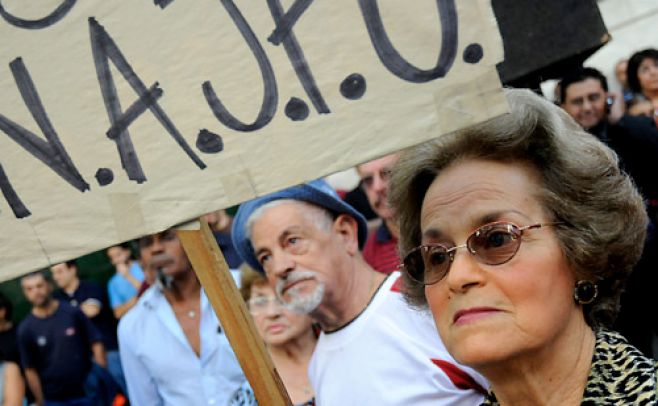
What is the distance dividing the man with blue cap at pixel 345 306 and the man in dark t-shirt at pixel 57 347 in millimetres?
3948

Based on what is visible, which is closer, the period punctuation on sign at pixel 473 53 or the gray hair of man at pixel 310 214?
the period punctuation on sign at pixel 473 53

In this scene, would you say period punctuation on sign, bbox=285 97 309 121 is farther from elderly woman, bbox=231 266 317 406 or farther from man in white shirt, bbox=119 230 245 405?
man in white shirt, bbox=119 230 245 405

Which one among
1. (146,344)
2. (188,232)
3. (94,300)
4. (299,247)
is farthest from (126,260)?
(188,232)

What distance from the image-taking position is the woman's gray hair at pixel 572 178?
2.42 metres

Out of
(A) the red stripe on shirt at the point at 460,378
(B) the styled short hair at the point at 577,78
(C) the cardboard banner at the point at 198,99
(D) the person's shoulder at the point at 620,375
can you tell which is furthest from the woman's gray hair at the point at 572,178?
(B) the styled short hair at the point at 577,78

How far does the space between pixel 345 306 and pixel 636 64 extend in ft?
10.6

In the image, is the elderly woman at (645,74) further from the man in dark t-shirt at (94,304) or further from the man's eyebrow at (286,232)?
the man in dark t-shirt at (94,304)

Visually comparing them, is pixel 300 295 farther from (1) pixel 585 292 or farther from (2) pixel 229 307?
(1) pixel 585 292

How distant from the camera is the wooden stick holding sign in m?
2.46

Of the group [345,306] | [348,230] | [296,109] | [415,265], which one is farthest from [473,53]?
[348,230]

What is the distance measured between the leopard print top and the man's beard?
4.53ft

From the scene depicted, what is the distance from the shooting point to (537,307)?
2.27m

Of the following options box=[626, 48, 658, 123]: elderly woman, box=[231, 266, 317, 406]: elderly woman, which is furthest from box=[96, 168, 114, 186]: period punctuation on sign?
box=[626, 48, 658, 123]: elderly woman

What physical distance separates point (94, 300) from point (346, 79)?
6.66 metres
